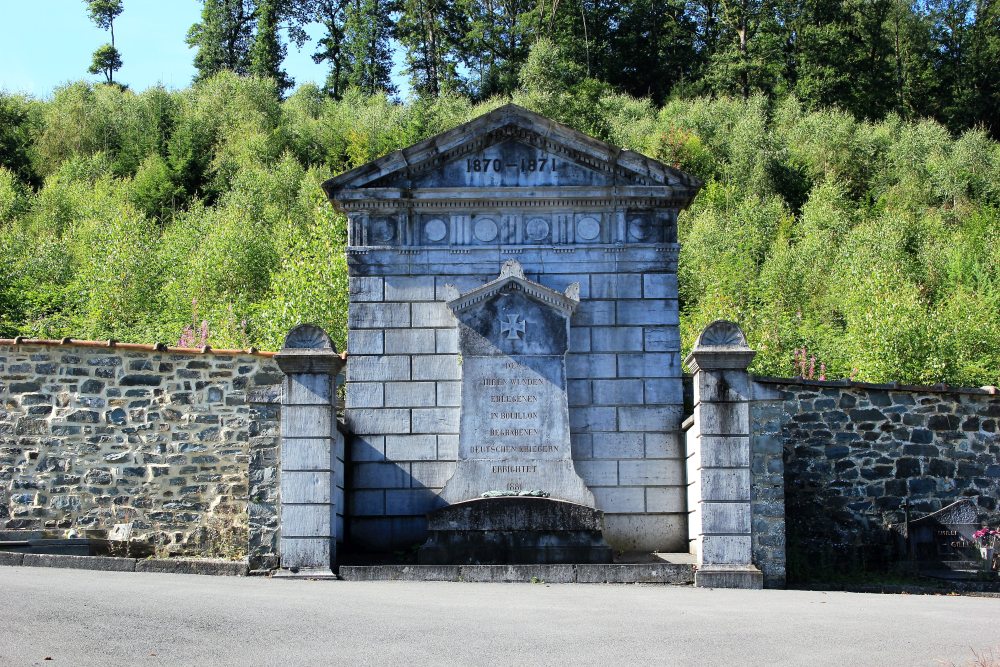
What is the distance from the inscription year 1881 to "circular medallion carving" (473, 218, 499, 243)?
0.62 m

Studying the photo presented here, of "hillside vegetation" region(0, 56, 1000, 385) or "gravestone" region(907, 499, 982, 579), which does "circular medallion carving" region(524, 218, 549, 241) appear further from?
"hillside vegetation" region(0, 56, 1000, 385)

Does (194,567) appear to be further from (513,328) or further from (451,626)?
(451,626)

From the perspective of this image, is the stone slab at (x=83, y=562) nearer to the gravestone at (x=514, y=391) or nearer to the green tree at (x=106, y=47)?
the gravestone at (x=514, y=391)

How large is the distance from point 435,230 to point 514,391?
226 centimetres

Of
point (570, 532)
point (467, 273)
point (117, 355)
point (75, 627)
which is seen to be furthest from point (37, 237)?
point (75, 627)

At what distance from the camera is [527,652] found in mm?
7148

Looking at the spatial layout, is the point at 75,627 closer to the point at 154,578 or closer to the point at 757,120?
the point at 154,578

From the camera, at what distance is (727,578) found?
459 inches

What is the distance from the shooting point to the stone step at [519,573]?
457 inches

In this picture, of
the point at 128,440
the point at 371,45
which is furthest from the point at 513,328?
the point at 371,45

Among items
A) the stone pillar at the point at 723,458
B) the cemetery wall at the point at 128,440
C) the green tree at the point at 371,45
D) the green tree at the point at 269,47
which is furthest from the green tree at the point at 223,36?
the stone pillar at the point at 723,458

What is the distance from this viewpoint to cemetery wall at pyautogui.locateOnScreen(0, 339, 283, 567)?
46.0ft

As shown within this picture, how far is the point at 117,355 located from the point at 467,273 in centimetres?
467

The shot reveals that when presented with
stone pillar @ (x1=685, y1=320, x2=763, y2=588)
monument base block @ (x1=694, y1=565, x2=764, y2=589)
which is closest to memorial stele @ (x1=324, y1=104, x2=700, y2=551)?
stone pillar @ (x1=685, y1=320, x2=763, y2=588)
